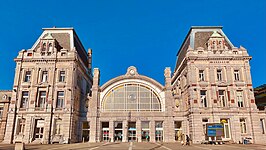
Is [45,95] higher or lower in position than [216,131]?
higher

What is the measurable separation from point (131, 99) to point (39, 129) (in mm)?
17942

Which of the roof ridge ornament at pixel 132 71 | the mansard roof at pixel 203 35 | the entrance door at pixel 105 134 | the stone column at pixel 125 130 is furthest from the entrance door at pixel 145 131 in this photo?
the mansard roof at pixel 203 35

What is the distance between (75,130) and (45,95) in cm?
847

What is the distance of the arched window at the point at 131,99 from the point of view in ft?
141

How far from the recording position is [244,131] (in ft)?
118

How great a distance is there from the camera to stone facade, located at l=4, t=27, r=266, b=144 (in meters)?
36.0

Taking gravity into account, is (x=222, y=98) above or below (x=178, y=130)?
above

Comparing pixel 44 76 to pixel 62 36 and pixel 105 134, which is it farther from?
pixel 105 134

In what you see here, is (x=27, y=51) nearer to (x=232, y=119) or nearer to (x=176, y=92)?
(x=176, y=92)

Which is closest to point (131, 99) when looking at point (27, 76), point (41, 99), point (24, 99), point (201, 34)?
point (41, 99)

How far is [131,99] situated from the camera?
43312 millimetres

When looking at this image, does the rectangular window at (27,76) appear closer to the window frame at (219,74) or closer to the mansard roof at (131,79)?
the mansard roof at (131,79)

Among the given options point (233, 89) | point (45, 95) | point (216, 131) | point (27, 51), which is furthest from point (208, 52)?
point (27, 51)

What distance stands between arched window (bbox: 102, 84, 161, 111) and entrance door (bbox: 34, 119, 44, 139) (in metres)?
11.8
